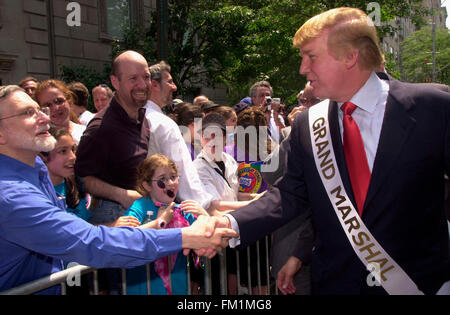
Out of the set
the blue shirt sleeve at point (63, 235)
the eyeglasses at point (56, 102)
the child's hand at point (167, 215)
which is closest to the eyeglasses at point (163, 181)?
the child's hand at point (167, 215)

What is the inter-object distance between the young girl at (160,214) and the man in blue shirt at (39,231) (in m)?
0.46

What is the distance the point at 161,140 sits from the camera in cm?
329

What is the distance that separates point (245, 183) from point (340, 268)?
2.21 metres

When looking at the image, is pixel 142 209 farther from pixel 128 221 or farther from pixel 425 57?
pixel 425 57

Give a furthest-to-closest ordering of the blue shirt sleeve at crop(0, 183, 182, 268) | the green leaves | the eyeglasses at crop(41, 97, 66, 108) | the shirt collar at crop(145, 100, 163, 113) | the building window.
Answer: the green leaves
the building window
the eyeglasses at crop(41, 97, 66, 108)
the shirt collar at crop(145, 100, 163, 113)
the blue shirt sleeve at crop(0, 183, 182, 268)

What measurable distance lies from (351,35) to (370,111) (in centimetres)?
38

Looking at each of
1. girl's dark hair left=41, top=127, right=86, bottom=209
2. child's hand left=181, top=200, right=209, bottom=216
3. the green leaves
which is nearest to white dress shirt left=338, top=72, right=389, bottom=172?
child's hand left=181, top=200, right=209, bottom=216

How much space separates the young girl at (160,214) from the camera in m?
2.78

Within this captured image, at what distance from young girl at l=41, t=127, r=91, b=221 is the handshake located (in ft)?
3.95

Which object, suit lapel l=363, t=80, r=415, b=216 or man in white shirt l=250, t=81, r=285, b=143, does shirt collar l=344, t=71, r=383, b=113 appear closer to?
suit lapel l=363, t=80, r=415, b=216

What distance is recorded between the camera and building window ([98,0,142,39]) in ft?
41.7

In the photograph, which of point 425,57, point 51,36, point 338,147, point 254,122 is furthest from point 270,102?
point 425,57
